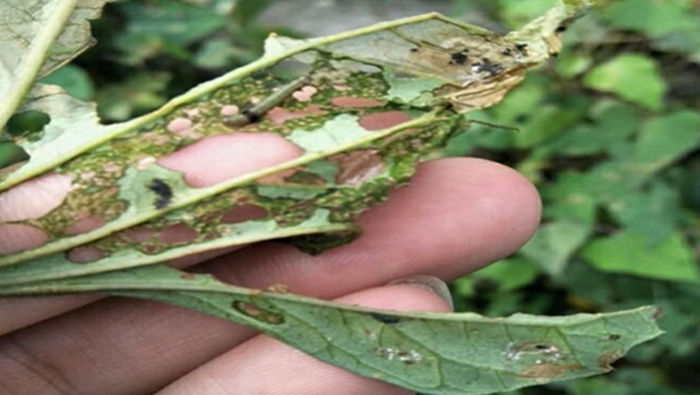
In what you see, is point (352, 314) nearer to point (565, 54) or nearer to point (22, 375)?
point (22, 375)

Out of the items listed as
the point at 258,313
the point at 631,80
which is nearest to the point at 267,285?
the point at 258,313

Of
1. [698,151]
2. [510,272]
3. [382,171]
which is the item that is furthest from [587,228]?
[382,171]

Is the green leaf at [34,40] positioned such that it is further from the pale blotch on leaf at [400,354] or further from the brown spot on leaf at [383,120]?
the pale blotch on leaf at [400,354]

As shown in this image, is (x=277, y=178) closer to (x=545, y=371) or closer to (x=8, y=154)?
(x=545, y=371)

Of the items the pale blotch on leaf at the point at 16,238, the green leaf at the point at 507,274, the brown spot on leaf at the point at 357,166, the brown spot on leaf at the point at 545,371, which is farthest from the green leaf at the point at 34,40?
the green leaf at the point at 507,274

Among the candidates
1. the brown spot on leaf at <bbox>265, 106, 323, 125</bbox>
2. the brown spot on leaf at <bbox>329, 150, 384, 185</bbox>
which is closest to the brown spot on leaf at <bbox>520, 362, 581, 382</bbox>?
the brown spot on leaf at <bbox>329, 150, 384, 185</bbox>

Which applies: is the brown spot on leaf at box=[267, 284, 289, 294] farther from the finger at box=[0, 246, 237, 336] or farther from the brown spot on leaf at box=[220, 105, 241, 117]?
the brown spot on leaf at box=[220, 105, 241, 117]
